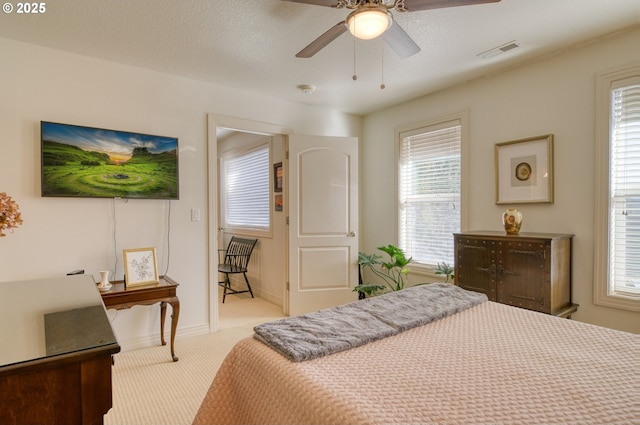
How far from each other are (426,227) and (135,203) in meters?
3.08

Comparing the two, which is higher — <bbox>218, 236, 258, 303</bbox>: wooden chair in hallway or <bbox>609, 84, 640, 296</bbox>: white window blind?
<bbox>609, 84, 640, 296</bbox>: white window blind

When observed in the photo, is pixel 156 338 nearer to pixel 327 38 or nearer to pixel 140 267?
pixel 140 267

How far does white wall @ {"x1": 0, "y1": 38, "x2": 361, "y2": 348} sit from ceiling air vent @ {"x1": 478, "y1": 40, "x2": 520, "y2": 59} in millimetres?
2212

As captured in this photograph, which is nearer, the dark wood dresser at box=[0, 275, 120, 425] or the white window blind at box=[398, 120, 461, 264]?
the dark wood dresser at box=[0, 275, 120, 425]

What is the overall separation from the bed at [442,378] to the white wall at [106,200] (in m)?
2.13

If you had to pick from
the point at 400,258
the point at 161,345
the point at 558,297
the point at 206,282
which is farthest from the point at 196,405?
the point at 558,297

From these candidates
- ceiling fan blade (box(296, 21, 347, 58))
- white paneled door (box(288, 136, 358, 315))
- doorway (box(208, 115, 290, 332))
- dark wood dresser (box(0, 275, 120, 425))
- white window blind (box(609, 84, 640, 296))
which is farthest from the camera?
white paneled door (box(288, 136, 358, 315))

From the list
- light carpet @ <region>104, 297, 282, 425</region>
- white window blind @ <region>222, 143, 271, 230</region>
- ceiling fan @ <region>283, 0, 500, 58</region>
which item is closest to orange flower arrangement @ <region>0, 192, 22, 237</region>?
light carpet @ <region>104, 297, 282, 425</region>

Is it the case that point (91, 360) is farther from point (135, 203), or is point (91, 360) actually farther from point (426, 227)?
point (426, 227)

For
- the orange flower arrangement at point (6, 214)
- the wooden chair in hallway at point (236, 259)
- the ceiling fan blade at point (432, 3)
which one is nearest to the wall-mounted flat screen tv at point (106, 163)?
the orange flower arrangement at point (6, 214)

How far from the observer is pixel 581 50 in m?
2.63

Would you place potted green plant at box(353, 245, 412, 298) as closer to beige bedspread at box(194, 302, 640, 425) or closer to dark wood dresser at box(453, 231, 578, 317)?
dark wood dresser at box(453, 231, 578, 317)

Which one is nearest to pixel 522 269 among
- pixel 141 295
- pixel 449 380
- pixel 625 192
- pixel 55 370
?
pixel 625 192

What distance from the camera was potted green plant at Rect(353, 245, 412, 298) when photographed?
367cm
